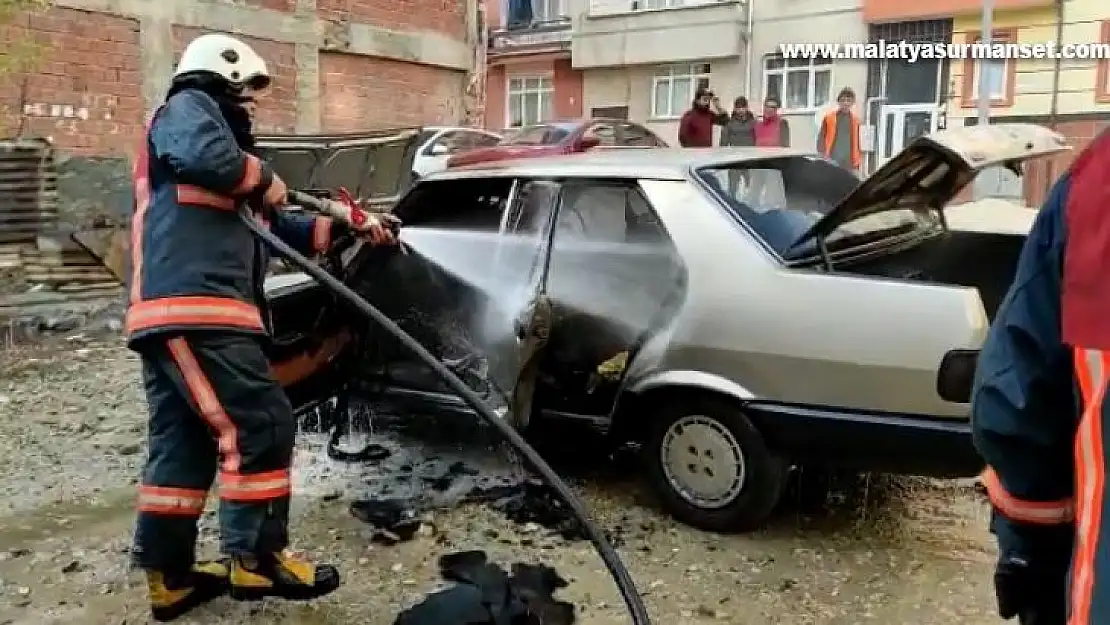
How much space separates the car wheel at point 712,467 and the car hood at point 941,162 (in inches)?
27.7

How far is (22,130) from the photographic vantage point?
29.9 feet

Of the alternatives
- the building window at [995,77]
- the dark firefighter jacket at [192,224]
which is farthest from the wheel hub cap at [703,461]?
the building window at [995,77]

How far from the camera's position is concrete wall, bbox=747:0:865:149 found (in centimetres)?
2345

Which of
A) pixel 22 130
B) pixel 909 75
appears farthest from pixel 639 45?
pixel 22 130

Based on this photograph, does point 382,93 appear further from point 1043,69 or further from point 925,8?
point 1043,69

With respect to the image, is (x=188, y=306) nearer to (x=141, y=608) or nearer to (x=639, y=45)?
(x=141, y=608)

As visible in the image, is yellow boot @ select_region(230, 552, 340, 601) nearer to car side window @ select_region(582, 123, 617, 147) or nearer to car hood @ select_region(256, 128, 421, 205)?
car hood @ select_region(256, 128, 421, 205)

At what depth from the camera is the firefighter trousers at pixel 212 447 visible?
299 cm

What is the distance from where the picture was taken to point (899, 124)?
22.8m

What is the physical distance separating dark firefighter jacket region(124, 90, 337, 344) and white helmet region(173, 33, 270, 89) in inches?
4.4

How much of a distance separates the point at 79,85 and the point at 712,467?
8286 mm

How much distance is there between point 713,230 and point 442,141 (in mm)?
8246

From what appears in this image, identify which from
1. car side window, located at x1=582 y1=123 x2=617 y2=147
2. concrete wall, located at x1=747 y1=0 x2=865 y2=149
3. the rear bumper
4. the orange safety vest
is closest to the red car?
car side window, located at x1=582 y1=123 x2=617 y2=147

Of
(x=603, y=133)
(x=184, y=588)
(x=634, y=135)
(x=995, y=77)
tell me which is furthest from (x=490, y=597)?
(x=995, y=77)
